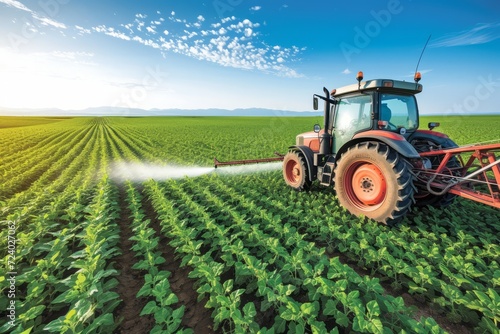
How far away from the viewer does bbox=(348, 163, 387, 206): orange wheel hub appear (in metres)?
4.08

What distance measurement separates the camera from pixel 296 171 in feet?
20.9

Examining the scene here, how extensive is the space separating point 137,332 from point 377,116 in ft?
16.3

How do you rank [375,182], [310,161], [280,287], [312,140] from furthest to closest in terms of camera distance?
1. [312,140]
2. [310,161]
3. [375,182]
4. [280,287]

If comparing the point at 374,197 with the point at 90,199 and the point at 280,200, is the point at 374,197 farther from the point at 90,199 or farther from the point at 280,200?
the point at 90,199

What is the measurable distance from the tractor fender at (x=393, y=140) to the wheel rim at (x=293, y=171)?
6.75 feet

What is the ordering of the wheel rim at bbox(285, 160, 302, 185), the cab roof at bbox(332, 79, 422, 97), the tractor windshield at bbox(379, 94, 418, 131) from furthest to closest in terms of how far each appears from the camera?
the wheel rim at bbox(285, 160, 302, 185) < the tractor windshield at bbox(379, 94, 418, 131) < the cab roof at bbox(332, 79, 422, 97)

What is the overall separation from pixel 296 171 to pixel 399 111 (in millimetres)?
2734

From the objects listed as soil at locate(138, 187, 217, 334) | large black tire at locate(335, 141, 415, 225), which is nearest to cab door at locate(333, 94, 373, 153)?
Result: large black tire at locate(335, 141, 415, 225)

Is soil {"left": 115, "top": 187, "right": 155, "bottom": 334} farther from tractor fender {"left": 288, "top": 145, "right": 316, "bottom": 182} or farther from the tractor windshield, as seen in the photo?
the tractor windshield

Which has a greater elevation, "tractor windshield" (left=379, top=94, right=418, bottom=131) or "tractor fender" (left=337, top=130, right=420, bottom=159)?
"tractor windshield" (left=379, top=94, right=418, bottom=131)

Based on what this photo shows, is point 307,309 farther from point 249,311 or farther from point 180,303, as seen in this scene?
point 180,303

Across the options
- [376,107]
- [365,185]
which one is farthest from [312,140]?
[365,185]

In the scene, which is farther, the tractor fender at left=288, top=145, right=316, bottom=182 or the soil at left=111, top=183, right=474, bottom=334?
the tractor fender at left=288, top=145, right=316, bottom=182

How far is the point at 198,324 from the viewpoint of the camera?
2.38 metres
